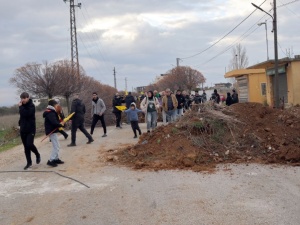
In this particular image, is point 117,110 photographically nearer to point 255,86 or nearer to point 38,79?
point 38,79

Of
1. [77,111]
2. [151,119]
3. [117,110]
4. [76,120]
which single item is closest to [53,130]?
[76,120]

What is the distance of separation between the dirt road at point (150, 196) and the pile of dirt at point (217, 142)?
0.54 metres

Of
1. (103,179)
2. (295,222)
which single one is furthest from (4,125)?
(295,222)

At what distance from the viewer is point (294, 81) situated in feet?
72.6

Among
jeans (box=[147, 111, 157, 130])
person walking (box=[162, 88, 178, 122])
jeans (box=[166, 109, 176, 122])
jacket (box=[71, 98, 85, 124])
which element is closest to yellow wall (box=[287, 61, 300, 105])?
jeans (box=[166, 109, 176, 122])

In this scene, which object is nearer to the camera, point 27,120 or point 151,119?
point 27,120

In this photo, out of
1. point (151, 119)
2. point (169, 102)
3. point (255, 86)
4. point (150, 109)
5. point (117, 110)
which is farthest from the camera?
point (255, 86)

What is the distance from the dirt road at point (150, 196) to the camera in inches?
202

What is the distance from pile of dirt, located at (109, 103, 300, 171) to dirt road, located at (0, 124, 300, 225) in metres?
0.54

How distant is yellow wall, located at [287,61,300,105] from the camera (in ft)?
72.3

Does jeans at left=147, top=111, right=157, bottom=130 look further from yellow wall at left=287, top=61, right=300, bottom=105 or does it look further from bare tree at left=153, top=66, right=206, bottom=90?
bare tree at left=153, top=66, right=206, bottom=90

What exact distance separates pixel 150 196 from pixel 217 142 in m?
3.54

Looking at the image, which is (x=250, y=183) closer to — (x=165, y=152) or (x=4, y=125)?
(x=165, y=152)

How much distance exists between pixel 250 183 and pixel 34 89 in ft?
67.2
